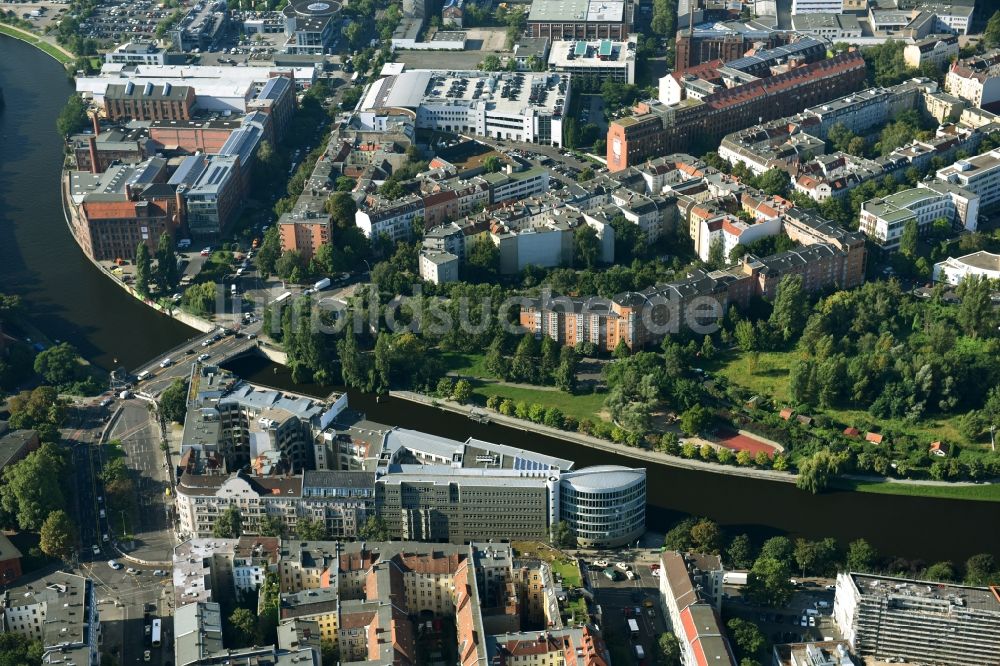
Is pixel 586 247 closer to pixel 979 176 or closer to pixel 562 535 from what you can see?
pixel 979 176

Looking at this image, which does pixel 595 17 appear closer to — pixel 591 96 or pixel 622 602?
pixel 591 96

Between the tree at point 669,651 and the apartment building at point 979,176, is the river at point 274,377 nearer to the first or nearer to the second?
the tree at point 669,651

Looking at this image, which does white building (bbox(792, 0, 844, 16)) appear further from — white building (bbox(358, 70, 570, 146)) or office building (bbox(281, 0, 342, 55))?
office building (bbox(281, 0, 342, 55))

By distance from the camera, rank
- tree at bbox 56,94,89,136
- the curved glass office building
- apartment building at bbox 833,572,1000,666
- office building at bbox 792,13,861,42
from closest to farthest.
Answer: apartment building at bbox 833,572,1000,666, the curved glass office building, tree at bbox 56,94,89,136, office building at bbox 792,13,861,42

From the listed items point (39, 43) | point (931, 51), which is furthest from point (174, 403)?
point (931, 51)

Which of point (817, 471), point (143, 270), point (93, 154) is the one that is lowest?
point (817, 471)

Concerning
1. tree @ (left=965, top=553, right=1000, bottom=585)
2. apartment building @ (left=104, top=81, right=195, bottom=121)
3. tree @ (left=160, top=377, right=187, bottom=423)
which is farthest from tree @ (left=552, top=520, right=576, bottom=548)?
apartment building @ (left=104, top=81, right=195, bottom=121)
